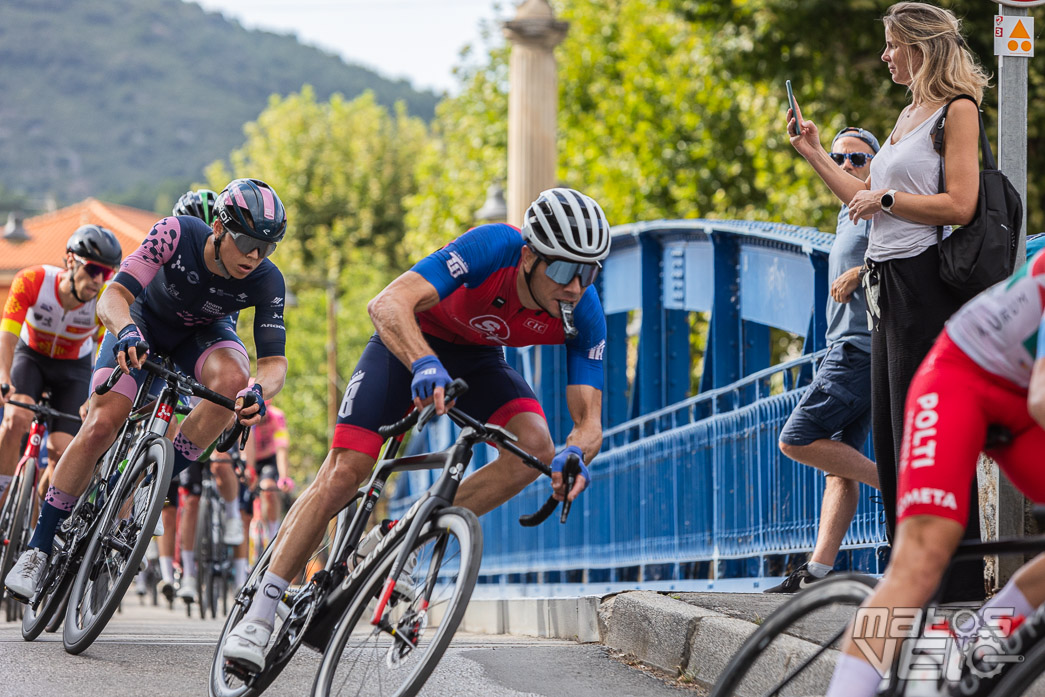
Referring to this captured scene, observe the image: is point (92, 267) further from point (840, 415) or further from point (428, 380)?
point (840, 415)

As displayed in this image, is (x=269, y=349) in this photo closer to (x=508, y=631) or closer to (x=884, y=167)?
(x=884, y=167)

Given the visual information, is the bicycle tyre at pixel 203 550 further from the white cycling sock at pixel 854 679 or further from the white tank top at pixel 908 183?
the white cycling sock at pixel 854 679

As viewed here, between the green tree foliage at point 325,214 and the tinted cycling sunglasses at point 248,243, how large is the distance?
128 ft

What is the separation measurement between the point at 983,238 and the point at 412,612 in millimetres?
2331

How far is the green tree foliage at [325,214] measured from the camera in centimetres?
4781

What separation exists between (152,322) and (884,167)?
353 centimetres

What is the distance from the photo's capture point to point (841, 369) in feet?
19.1

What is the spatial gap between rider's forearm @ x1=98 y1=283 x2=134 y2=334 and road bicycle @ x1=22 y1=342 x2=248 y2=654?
203 millimetres

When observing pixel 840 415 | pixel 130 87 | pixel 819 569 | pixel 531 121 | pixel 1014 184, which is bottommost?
pixel 819 569

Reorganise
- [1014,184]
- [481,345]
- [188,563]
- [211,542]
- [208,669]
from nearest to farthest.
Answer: [481,345]
[1014,184]
[208,669]
[188,563]
[211,542]

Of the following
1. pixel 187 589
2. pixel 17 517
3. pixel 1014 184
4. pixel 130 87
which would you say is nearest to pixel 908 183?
pixel 1014 184

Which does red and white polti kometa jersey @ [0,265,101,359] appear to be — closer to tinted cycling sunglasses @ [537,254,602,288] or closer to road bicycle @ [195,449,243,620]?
road bicycle @ [195,449,243,620]

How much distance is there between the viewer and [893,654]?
2875mm

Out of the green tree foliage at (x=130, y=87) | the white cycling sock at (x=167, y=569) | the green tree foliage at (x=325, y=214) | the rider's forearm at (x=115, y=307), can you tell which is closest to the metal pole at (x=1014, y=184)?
the rider's forearm at (x=115, y=307)
